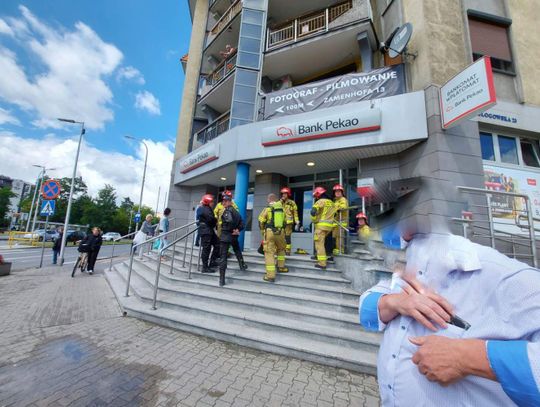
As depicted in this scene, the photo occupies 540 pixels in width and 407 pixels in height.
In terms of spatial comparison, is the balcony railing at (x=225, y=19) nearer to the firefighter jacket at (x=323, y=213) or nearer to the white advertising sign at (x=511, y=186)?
the firefighter jacket at (x=323, y=213)

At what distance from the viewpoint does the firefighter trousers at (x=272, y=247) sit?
511 centimetres

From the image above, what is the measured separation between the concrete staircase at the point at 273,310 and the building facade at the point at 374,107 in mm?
2494

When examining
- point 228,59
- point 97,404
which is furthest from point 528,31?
point 97,404

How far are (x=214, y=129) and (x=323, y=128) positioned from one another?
274 inches

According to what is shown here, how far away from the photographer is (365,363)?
3.06 m

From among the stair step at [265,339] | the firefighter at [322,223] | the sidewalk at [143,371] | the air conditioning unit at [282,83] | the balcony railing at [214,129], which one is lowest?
the sidewalk at [143,371]

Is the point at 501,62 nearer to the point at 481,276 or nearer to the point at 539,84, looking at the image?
the point at 539,84

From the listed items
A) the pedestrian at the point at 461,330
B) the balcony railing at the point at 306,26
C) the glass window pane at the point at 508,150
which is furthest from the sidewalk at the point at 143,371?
the balcony railing at the point at 306,26

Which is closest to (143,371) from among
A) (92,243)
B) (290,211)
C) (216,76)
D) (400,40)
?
(290,211)

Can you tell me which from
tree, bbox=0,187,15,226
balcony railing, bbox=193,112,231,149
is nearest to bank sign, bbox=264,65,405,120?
balcony railing, bbox=193,112,231,149

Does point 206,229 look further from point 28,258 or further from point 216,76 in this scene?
point 28,258

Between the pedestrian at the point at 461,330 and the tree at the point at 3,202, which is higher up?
the tree at the point at 3,202

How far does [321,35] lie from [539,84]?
724 centimetres

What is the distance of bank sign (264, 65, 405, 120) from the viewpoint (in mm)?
7213
